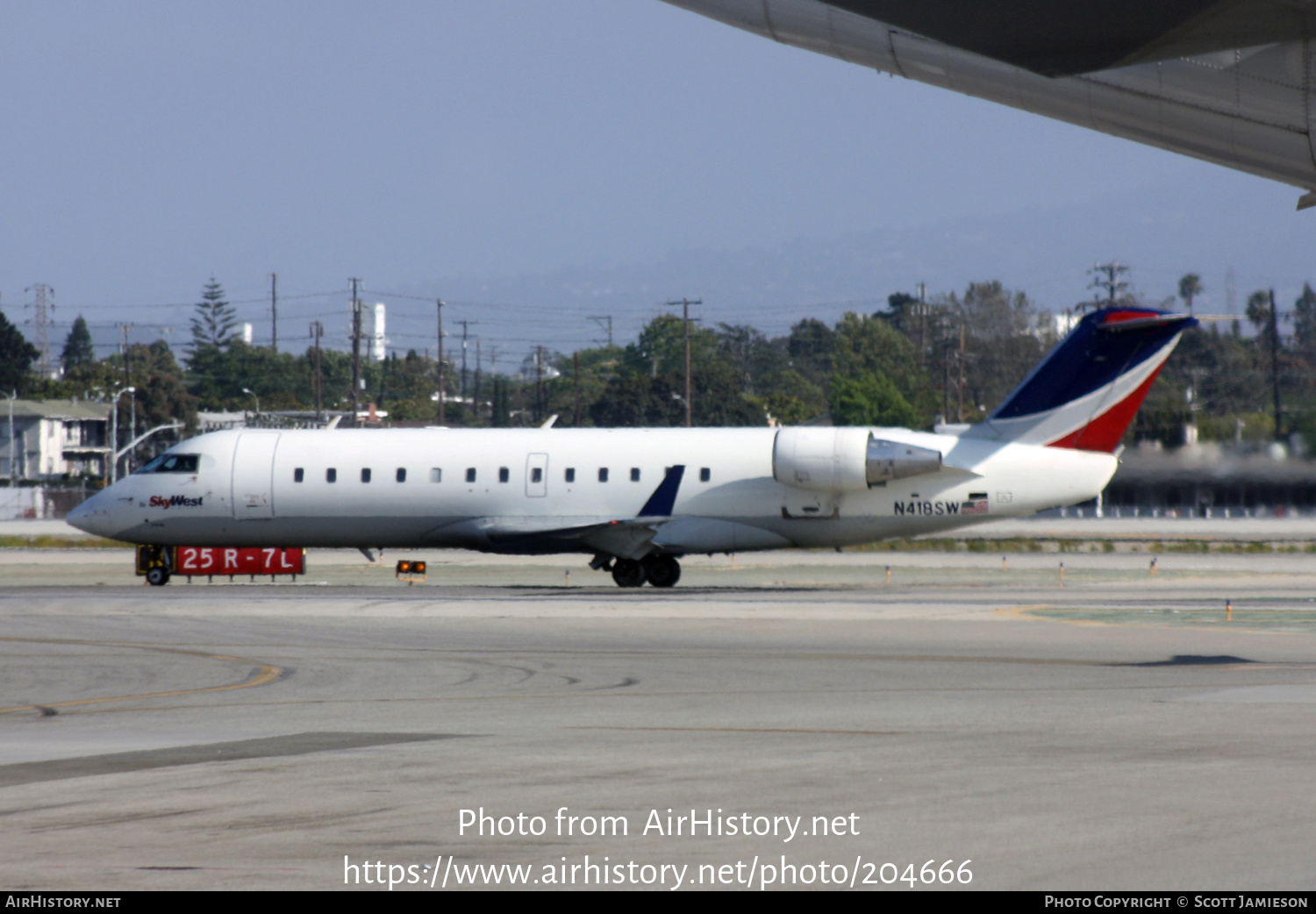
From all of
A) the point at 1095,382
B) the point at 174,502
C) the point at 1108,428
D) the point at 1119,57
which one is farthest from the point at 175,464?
the point at 1119,57

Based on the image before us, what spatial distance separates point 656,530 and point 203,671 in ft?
51.9

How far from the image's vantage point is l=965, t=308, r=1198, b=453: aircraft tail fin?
31.6 metres

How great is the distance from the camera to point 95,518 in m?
36.5

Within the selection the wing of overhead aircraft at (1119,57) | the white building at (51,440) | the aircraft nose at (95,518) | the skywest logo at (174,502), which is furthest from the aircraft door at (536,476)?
the white building at (51,440)

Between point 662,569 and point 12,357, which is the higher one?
point 12,357

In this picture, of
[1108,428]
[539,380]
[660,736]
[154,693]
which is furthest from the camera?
[539,380]

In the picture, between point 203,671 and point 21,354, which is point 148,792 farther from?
point 21,354

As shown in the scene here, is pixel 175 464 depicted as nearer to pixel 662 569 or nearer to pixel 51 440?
pixel 662 569

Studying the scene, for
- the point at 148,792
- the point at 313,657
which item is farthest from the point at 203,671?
the point at 148,792

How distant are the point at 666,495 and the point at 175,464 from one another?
1262 cm

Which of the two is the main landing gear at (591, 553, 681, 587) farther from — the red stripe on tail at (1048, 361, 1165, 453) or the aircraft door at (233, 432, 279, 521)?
the red stripe on tail at (1048, 361, 1165, 453)

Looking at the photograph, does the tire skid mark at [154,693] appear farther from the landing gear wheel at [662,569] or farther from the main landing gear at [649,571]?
the landing gear wheel at [662,569]

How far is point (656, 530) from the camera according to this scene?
109ft

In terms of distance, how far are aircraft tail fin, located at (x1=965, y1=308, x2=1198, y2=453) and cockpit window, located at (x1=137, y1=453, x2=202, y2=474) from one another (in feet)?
63.1
